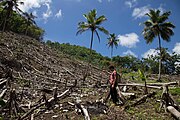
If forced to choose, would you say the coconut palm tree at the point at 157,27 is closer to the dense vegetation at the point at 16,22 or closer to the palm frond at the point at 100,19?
the palm frond at the point at 100,19

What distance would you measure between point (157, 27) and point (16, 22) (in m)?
32.9

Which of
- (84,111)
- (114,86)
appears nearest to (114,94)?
(114,86)

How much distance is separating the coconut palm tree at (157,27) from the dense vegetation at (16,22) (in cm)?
1782

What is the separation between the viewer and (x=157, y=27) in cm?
3712

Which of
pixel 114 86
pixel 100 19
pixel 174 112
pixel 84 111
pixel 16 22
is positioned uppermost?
pixel 16 22

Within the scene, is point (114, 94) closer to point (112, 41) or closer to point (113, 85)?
point (113, 85)

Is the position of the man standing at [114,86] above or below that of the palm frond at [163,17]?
below

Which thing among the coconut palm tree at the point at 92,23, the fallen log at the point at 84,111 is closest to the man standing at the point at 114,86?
the fallen log at the point at 84,111

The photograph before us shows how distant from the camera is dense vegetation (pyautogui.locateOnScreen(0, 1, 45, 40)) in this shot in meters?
34.0

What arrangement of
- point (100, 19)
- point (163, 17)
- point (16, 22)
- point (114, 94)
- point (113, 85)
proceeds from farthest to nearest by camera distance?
point (16, 22) → point (163, 17) → point (100, 19) → point (114, 94) → point (113, 85)

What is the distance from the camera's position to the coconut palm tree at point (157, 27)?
3712cm

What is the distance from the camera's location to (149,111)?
32.6ft

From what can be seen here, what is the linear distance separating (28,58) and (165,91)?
17.4 meters

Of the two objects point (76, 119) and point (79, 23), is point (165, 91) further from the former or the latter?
point (79, 23)
